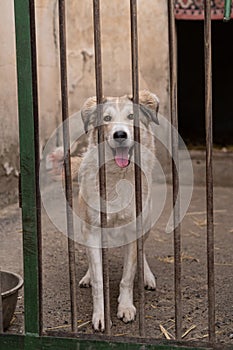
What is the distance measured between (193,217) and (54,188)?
5.57 feet

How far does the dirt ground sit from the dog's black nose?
3.34 ft

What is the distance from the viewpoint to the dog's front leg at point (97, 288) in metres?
→ 3.85

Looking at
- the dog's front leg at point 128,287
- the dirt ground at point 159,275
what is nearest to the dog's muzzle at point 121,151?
the dog's front leg at point 128,287

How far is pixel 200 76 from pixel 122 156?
709 cm

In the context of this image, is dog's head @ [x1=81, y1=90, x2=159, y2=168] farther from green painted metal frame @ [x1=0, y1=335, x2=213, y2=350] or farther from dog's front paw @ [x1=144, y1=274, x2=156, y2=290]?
green painted metal frame @ [x1=0, y1=335, x2=213, y2=350]

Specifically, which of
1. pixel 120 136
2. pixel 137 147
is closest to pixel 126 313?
pixel 120 136

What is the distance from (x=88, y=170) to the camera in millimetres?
4246

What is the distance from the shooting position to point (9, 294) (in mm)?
3518

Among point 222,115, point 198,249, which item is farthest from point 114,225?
point 222,115

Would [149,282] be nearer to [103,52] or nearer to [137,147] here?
[137,147]

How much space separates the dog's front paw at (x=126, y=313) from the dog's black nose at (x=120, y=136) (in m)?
0.96

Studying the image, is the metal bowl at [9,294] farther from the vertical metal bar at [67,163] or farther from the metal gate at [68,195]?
the vertical metal bar at [67,163]

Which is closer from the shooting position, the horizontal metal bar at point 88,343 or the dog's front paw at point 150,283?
the horizontal metal bar at point 88,343

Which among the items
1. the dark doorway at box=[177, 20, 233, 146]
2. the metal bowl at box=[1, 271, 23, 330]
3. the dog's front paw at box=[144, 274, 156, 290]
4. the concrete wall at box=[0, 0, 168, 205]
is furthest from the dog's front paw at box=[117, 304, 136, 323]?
the dark doorway at box=[177, 20, 233, 146]
